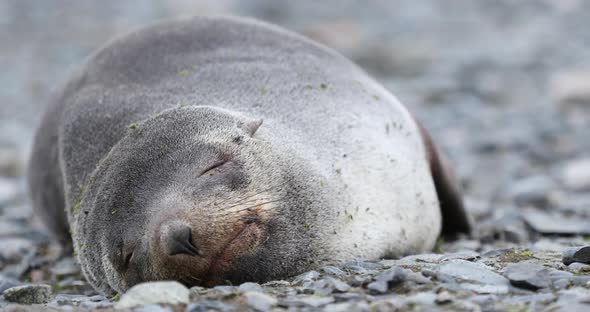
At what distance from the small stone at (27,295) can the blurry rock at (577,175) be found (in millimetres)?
5372

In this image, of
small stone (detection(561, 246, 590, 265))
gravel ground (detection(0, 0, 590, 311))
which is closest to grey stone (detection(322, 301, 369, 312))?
gravel ground (detection(0, 0, 590, 311))

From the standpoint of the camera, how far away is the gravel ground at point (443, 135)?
3.70 meters

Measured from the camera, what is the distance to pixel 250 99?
532cm

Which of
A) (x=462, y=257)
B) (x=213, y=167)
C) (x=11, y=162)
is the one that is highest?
(x=11, y=162)

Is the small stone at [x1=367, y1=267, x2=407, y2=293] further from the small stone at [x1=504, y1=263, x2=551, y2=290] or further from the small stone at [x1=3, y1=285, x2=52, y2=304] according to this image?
the small stone at [x1=3, y1=285, x2=52, y2=304]

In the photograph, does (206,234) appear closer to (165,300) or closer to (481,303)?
(165,300)

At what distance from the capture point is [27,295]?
14.1 ft

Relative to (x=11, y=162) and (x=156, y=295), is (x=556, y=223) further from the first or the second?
(x=11, y=162)

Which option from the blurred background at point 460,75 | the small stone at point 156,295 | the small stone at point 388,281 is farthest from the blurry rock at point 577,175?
the small stone at point 156,295

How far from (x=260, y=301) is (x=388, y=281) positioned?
61 cm

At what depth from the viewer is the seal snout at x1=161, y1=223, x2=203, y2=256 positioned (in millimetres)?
3686

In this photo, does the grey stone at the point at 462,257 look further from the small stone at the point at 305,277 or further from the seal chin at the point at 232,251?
the seal chin at the point at 232,251

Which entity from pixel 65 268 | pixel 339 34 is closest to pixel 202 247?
pixel 65 268

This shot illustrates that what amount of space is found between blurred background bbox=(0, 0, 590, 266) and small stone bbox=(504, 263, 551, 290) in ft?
6.38
